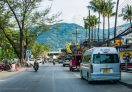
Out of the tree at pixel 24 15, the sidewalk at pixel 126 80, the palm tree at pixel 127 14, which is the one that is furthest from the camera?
the palm tree at pixel 127 14

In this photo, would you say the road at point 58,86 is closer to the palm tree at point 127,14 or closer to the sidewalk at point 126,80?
the sidewalk at point 126,80

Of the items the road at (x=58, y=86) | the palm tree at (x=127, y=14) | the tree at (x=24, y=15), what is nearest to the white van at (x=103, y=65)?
the road at (x=58, y=86)

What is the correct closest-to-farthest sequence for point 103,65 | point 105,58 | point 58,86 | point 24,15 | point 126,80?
point 58,86
point 103,65
point 105,58
point 126,80
point 24,15

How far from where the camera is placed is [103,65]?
25.7 metres

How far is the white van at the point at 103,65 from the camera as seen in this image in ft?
83.8

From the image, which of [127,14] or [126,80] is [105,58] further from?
[127,14]

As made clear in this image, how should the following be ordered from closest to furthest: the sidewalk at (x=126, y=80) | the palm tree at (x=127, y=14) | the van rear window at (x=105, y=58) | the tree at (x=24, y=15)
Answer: the sidewalk at (x=126, y=80) → the van rear window at (x=105, y=58) → the tree at (x=24, y=15) → the palm tree at (x=127, y=14)

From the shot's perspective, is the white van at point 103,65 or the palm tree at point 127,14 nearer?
the white van at point 103,65

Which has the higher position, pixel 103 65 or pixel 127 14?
pixel 127 14


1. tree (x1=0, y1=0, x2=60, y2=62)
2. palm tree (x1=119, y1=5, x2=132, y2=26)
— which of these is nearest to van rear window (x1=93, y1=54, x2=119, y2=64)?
tree (x1=0, y1=0, x2=60, y2=62)

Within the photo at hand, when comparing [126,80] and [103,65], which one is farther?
[126,80]

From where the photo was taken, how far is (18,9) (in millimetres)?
69188

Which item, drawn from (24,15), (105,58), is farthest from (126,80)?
(24,15)

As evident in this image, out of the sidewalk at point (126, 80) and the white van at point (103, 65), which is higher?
the white van at point (103, 65)
